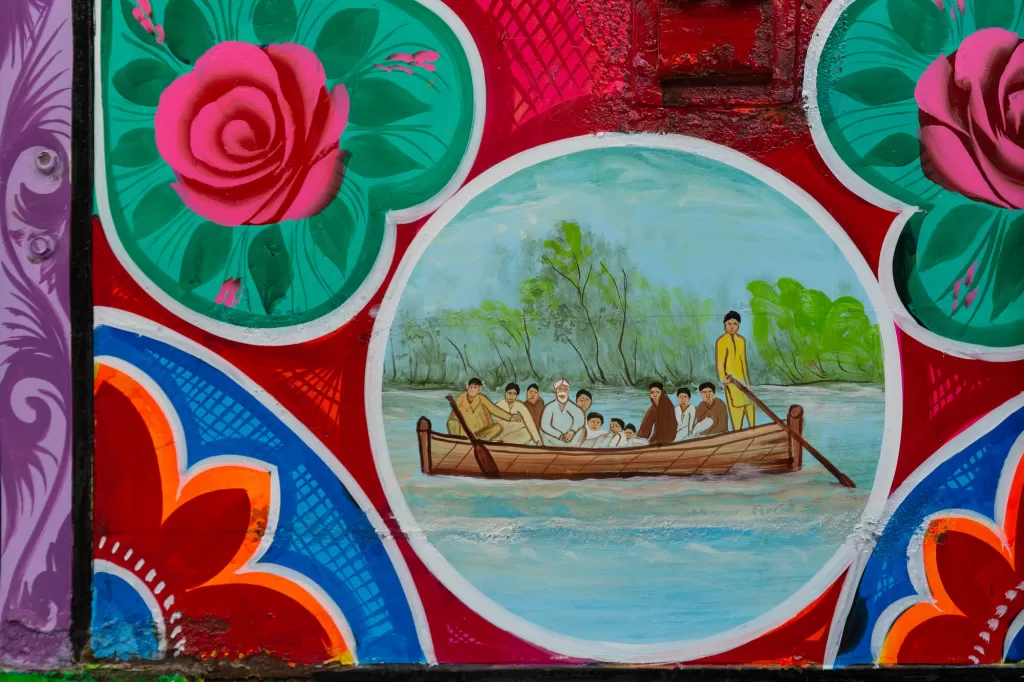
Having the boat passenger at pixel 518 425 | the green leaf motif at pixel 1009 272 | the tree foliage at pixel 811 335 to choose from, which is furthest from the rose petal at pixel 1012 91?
the boat passenger at pixel 518 425

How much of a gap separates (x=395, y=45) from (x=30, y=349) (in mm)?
1674

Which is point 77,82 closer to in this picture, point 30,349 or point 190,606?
point 30,349

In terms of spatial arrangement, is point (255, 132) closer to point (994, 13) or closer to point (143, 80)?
point (143, 80)

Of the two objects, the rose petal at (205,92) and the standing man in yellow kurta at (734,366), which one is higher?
the rose petal at (205,92)

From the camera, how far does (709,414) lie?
7.91ft

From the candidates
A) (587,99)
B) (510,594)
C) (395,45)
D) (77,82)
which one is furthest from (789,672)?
(77,82)

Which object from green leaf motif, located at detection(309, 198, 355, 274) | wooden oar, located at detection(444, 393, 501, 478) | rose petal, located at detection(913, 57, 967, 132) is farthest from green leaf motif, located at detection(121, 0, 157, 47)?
rose petal, located at detection(913, 57, 967, 132)

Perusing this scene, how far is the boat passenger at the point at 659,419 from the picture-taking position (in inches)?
94.9

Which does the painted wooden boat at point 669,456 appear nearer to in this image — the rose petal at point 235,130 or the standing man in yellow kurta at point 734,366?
the standing man in yellow kurta at point 734,366

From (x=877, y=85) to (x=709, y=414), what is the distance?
127 centimetres

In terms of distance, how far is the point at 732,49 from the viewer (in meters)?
2.37

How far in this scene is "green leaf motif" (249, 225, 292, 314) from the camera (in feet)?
7.97

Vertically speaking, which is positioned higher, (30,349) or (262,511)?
(30,349)

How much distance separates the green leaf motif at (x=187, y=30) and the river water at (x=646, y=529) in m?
1.36
